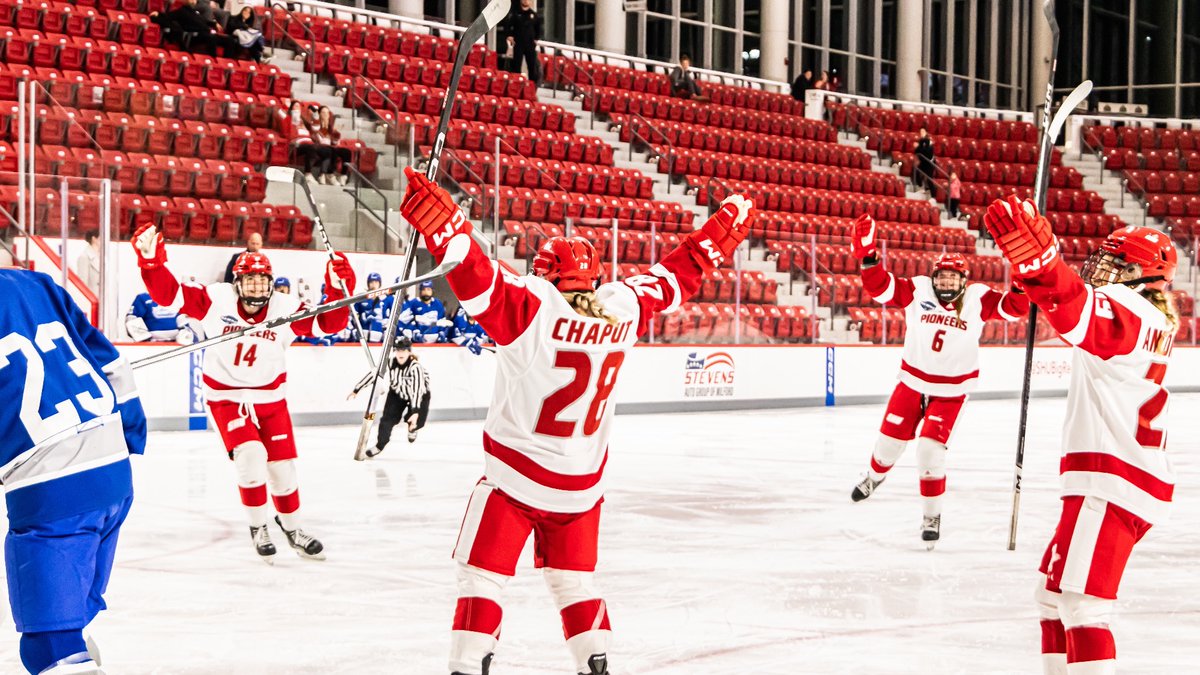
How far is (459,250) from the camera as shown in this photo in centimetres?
321

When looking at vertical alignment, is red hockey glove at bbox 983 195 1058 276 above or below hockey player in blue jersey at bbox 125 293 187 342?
above

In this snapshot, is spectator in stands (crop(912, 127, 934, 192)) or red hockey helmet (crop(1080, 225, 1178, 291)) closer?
red hockey helmet (crop(1080, 225, 1178, 291))

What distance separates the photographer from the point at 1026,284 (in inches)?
121

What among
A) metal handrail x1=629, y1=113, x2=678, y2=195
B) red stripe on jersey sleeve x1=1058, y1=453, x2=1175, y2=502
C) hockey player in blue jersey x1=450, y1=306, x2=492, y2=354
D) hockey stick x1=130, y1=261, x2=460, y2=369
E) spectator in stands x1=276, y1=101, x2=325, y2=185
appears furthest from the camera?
metal handrail x1=629, y1=113, x2=678, y2=195

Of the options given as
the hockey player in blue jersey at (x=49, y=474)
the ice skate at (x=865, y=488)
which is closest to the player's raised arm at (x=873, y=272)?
the ice skate at (x=865, y=488)

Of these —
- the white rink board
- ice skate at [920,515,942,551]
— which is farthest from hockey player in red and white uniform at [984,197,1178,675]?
the white rink board

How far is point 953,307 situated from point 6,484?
5521 mm

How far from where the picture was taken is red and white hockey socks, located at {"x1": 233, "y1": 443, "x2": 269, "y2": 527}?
233 inches

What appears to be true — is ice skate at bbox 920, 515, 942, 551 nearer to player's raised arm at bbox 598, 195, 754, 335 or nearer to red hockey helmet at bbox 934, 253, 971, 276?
red hockey helmet at bbox 934, 253, 971, 276

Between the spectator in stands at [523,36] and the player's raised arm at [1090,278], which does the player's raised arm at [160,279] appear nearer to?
the player's raised arm at [1090,278]

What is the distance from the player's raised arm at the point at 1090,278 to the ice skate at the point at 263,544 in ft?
12.7

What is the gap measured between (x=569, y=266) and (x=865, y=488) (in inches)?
180

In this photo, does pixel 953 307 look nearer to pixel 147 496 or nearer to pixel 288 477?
pixel 288 477

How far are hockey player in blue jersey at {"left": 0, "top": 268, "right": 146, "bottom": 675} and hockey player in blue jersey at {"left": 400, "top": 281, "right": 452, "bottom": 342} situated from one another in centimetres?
1019
